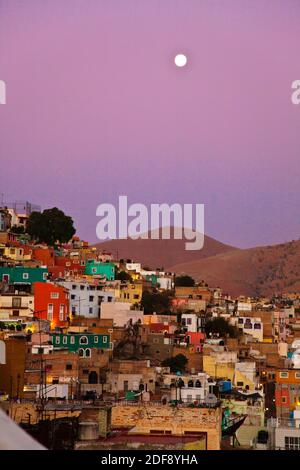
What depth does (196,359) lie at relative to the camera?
18312mm

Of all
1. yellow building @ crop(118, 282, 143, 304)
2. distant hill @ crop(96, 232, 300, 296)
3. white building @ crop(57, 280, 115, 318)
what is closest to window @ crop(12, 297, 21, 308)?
white building @ crop(57, 280, 115, 318)

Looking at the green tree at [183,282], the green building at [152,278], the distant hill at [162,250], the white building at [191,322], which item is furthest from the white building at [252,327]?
the distant hill at [162,250]

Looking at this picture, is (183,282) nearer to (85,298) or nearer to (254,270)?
(85,298)

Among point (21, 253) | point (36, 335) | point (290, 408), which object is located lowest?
point (290, 408)

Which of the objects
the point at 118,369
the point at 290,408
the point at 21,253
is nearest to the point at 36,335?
the point at 118,369

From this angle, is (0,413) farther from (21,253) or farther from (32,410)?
(21,253)

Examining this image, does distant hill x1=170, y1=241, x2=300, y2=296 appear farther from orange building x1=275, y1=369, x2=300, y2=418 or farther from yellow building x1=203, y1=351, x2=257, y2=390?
orange building x1=275, y1=369, x2=300, y2=418

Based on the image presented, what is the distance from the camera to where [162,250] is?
7806 cm

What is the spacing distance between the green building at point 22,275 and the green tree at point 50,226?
6.52 meters

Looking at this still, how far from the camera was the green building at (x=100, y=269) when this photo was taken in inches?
989

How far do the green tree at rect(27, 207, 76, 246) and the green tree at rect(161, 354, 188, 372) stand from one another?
9718 mm

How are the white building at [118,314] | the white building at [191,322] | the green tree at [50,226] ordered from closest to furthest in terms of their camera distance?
the white building at [118,314] → the white building at [191,322] → the green tree at [50,226]

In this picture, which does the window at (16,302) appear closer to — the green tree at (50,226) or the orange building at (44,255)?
the orange building at (44,255)
